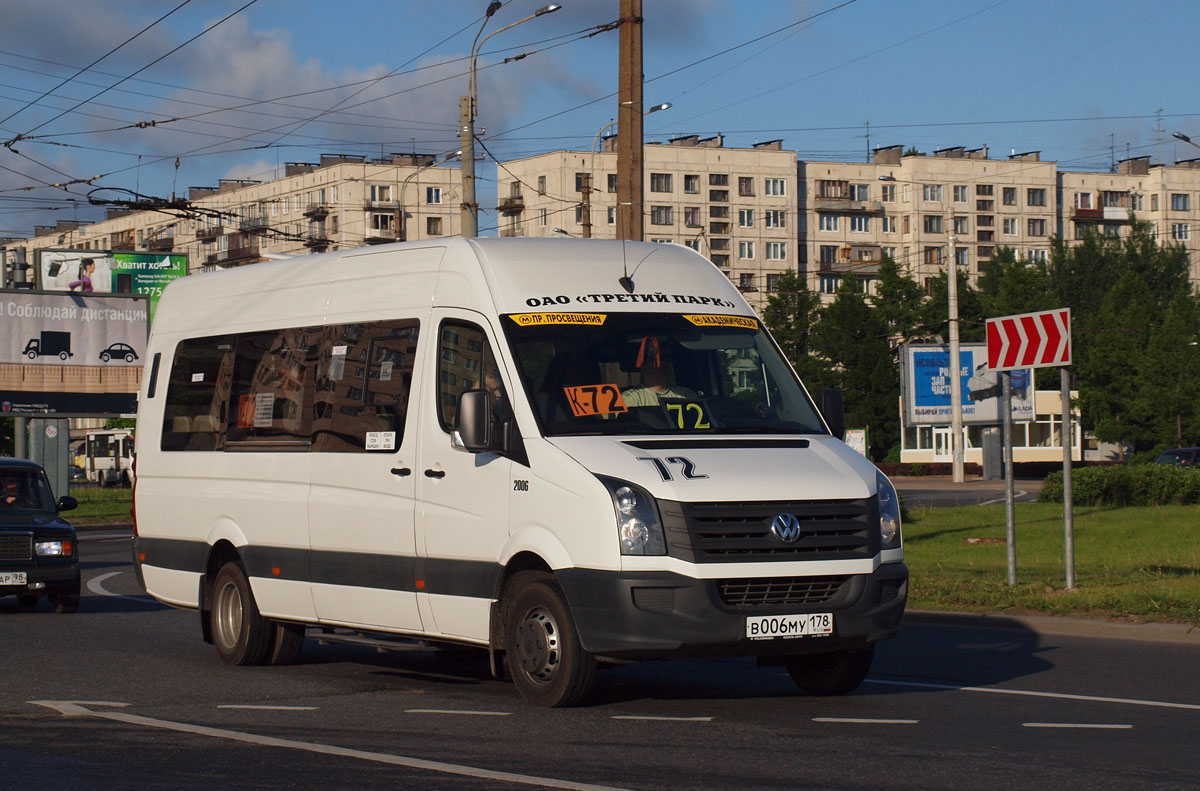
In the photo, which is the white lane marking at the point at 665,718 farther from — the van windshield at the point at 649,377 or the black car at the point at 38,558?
the black car at the point at 38,558

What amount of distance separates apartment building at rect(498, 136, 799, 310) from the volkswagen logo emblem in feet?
335

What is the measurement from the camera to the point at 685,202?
115188 millimetres

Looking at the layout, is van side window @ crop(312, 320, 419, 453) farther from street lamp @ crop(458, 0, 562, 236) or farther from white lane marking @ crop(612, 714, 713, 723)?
street lamp @ crop(458, 0, 562, 236)

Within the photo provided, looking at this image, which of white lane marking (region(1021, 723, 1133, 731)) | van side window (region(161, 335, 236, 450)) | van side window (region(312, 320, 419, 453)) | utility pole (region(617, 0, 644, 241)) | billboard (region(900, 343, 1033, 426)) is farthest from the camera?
billboard (region(900, 343, 1033, 426))

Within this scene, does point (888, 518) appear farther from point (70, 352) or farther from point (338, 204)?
point (338, 204)

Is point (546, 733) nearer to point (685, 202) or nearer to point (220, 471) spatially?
point (220, 471)

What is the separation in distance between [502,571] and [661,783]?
2.74 m

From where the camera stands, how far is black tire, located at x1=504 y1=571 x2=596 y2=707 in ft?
30.5

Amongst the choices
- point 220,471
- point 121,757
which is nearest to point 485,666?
point 220,471

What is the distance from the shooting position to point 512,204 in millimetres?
116375

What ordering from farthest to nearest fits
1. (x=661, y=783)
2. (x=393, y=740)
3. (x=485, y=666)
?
(x=485, y=666)
(x=393, y=740)
(x=661, y=783)

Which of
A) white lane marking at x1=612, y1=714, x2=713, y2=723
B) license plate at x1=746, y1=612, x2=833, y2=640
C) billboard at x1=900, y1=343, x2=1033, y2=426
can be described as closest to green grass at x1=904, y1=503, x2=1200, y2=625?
license plate at x1=746, y1=612, x2=833, y2=640

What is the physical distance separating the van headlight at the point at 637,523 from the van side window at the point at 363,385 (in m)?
2.13

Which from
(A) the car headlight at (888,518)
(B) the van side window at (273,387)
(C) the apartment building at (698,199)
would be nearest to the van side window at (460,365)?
(B) the van side window at (273,387)
